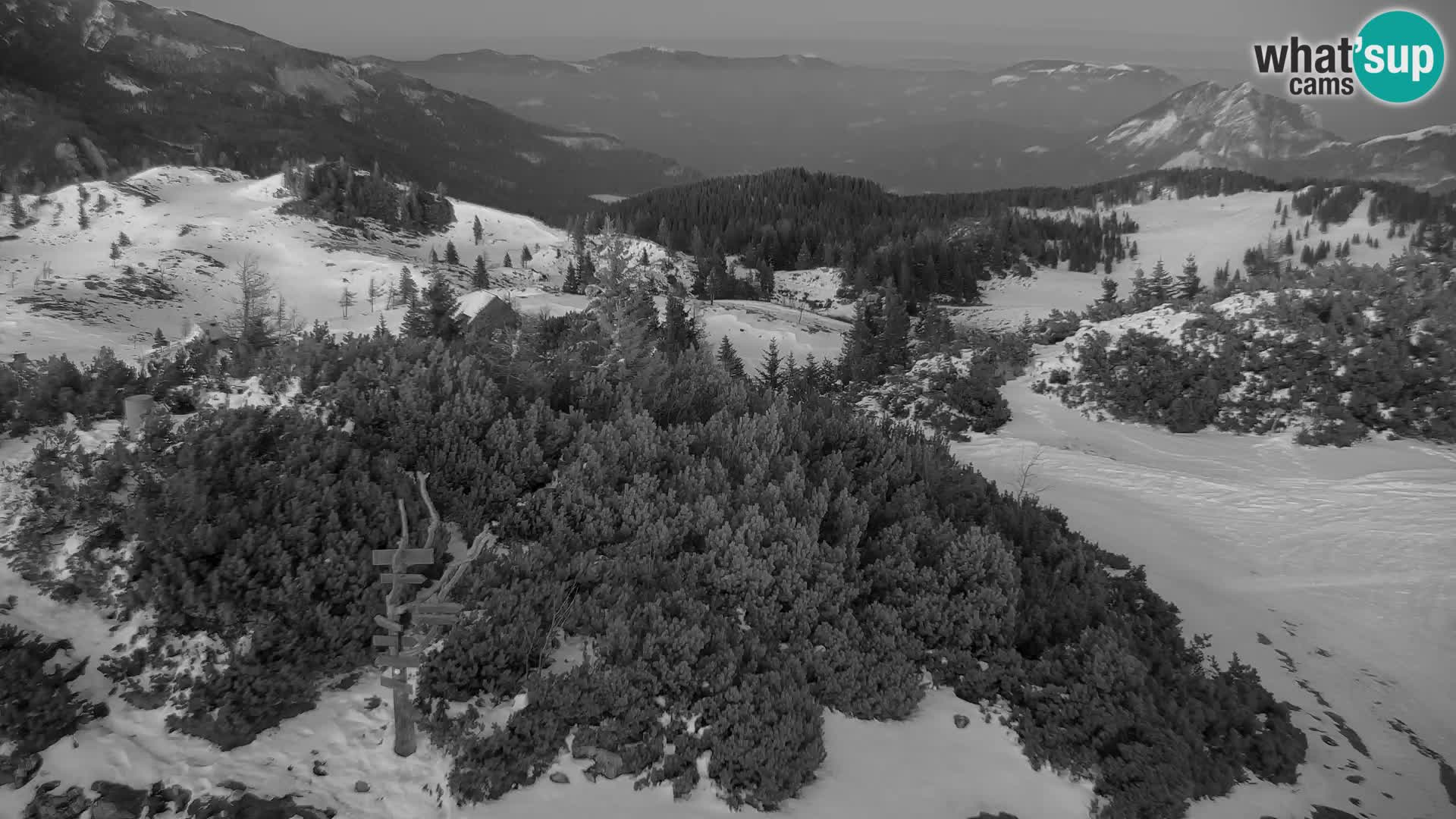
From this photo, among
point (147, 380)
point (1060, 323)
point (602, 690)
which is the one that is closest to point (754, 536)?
point (602, 690)

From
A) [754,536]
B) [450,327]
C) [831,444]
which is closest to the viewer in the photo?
[754,536]

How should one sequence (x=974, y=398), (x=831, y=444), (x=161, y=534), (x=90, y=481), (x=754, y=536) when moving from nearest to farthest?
(x=161, y=534) → (x=90, y=481) → (x=754, y=536) → (x=831, y=444) → (x=974, y=398)

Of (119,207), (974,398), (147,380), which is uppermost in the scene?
(119,207)

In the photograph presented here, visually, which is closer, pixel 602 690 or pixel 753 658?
pixel 602 690

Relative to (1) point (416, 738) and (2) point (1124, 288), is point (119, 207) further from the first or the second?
(2) point (1124, 288)

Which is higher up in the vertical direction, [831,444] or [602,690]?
[831,444]

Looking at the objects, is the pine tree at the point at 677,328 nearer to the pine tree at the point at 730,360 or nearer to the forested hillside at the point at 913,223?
the pine tree at the point at 730,360
